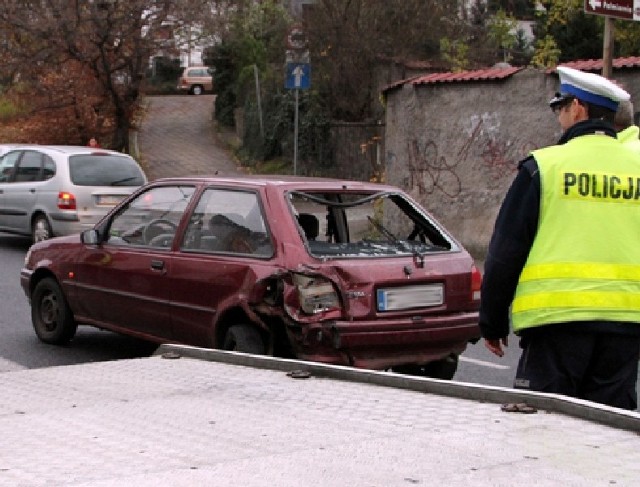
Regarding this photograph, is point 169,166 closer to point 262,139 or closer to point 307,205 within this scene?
point 262,139

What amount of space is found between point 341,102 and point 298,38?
21.3ft

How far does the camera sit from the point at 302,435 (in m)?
3.94

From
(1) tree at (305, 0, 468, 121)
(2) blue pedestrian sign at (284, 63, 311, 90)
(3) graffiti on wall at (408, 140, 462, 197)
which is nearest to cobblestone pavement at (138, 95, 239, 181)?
(1) tree at (305, 0, 468, 121)

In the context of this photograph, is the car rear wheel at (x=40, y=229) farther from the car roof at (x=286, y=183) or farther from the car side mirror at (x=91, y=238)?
the car roof at (x=286, y=183)

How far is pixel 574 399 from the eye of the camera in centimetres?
408

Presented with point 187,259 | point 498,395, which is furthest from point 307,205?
point 498,395

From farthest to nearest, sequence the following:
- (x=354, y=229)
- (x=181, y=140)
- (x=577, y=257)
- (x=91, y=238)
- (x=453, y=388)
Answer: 1. (x=181, y=140)
2. (x=91, y=238)
3. (x=354, y=229)
4. (x=453, y=388)
5. (x=577, y=257)

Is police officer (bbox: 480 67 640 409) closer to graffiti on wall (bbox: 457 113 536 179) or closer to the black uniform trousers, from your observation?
the black uniform trousers

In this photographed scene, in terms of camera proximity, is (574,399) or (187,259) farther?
(187,259)

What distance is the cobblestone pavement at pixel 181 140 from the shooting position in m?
30.7

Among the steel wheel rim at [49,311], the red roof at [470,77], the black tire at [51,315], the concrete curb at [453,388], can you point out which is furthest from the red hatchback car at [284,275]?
the red roof at [470,77]

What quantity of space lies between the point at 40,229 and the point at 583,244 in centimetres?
1380

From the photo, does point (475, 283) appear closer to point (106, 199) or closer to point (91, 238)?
point (91, 238)

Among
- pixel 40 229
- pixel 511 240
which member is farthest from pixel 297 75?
pixel 511 240
